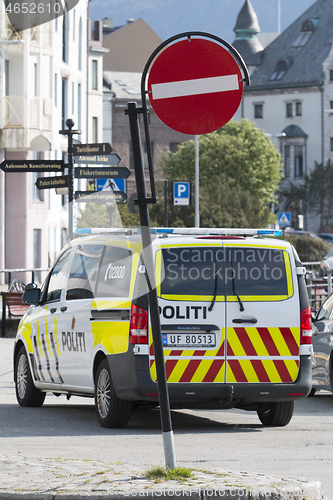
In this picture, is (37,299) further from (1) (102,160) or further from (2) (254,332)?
(1) (102,160)

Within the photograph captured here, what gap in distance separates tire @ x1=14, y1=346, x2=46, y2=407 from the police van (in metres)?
1.70

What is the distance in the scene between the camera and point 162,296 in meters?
8.71

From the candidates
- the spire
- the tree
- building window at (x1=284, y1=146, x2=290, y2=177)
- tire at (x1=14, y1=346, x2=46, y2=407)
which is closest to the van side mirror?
tire at (x1=14, y1=346, x2=46, y2=407)

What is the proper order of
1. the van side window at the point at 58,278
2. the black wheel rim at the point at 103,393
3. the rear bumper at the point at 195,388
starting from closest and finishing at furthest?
the rear bumper at the point at 195,388, the black wheel rim at the point at 103,393, the van side window at the point at 58,278

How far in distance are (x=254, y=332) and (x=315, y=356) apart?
3.33 metres

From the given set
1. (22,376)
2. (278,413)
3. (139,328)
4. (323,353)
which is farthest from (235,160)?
(139,328)

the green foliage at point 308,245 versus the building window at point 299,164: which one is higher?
the building window at point 299,164

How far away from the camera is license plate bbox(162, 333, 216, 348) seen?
8664 millimetres

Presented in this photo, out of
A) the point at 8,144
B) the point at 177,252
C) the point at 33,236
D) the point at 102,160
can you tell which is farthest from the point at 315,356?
the point at 33,236

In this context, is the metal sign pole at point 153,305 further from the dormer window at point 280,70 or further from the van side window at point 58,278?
the dormer window at point 280,70

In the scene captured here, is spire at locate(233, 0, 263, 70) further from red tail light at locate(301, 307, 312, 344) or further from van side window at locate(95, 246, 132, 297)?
red tail light at locate(301, 307, 312, 344)

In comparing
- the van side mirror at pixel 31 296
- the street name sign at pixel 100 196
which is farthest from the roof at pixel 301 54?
the van side mirror at pixel 31 296

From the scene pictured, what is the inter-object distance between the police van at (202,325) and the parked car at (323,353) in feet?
7.17

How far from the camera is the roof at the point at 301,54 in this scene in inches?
3733
